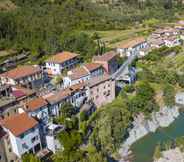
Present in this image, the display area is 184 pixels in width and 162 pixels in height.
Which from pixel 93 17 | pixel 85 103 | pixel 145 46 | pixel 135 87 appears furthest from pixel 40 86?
pixel 93 17

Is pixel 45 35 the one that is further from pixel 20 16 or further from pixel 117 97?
pixel 117 97

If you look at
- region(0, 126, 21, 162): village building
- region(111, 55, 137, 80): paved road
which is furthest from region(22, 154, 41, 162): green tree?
region(111, 55, 137, 80): paved road

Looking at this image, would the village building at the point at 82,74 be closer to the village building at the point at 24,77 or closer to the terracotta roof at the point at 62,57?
the village building at the point at 24,77

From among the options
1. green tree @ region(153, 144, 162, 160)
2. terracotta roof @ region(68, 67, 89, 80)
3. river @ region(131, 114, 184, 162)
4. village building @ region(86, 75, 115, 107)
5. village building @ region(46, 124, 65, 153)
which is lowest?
river @ region(131, 114, 184, 162)

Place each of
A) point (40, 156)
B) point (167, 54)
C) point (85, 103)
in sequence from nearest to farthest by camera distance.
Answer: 1. point (40, 156)
2. point (85, 103)
3. point (167, 54)

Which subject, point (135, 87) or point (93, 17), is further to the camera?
point (93, 17)

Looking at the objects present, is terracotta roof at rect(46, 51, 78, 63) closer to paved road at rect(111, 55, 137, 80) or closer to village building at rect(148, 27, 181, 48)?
paved road at rect(111, 55, 137, 80)

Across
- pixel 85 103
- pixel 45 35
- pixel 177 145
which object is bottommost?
pixel 177 145

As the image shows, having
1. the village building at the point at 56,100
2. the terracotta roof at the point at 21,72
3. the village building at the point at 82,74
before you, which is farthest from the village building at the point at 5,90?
the village building at the point at 82,74
